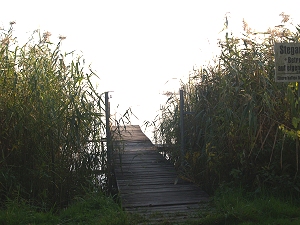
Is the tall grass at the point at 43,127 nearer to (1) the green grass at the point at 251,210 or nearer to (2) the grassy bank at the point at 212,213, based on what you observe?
(2) the grassy bank at the point at 212,213

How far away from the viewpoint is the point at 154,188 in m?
6.61

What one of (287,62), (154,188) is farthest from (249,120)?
(154,188)

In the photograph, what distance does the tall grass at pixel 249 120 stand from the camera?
5.54 m

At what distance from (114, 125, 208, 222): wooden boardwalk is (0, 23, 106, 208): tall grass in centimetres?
61

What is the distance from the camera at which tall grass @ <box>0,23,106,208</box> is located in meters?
5.96

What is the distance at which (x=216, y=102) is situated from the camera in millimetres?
6516

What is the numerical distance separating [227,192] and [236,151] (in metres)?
0.51

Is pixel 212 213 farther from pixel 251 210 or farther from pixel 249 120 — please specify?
pixel 249 120

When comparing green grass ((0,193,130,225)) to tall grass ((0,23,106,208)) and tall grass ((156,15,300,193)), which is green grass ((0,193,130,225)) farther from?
tall grass ((156,15,300,193))

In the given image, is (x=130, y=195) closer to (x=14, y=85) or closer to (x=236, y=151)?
(x=236, y=151)

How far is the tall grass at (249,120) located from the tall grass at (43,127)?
1.55 m

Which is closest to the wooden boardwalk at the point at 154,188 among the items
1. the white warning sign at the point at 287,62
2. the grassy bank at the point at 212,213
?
the grassy bank at the point at 212,213

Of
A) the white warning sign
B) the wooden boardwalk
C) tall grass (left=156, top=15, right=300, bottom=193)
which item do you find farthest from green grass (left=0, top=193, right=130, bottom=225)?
the white warning sign

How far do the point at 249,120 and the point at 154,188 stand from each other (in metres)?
1.88
